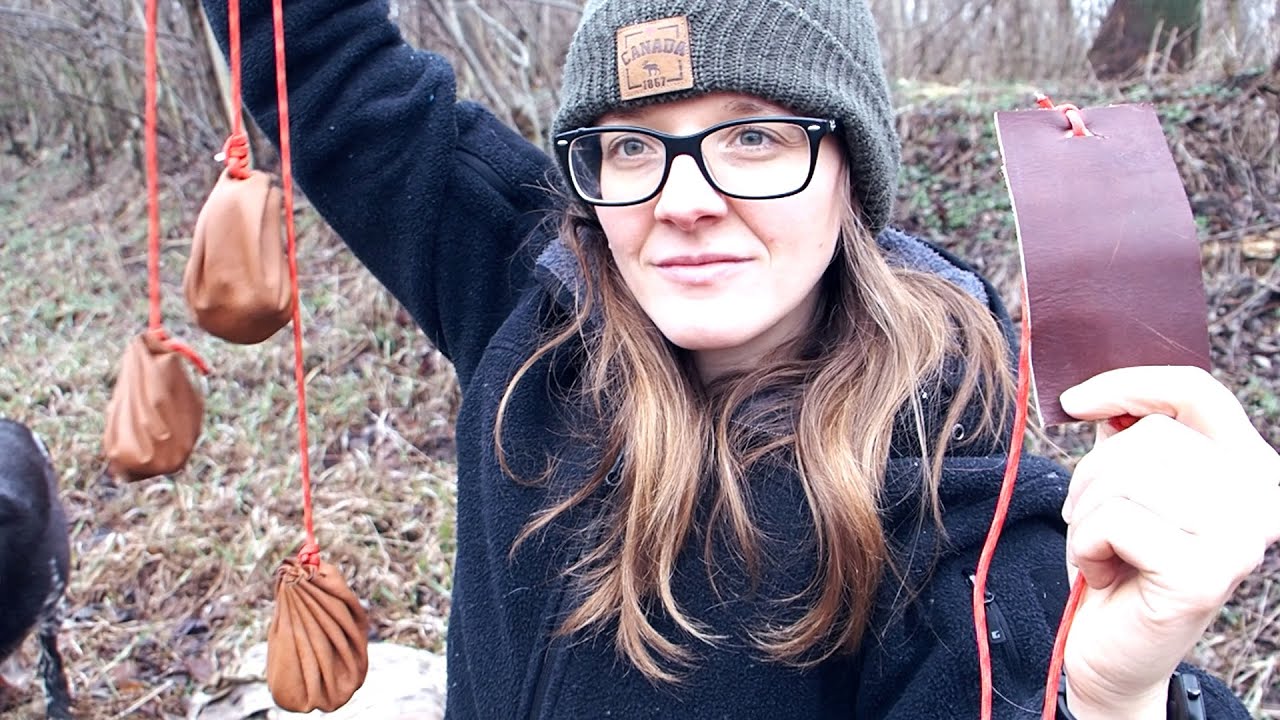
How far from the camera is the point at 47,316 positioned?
6.49 meters

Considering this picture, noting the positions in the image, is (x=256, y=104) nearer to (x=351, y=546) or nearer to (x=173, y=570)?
(x=351, y=546)

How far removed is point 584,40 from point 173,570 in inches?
138

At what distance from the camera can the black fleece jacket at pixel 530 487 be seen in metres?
1.45

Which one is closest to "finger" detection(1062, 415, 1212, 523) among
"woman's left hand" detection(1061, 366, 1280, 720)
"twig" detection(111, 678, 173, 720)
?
"woman's left hand" detection(1061, 366, 1280, 720)

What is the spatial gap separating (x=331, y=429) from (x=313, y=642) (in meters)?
3.41

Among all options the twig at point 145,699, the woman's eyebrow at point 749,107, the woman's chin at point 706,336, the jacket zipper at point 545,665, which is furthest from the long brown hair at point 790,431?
the twig at point 145,699

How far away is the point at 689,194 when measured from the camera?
4.83 ft

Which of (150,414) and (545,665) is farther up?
(150,414)

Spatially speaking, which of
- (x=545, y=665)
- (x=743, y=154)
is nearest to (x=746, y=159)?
(x=743, y=154)

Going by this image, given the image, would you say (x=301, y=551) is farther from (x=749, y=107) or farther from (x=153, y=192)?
(x=749, y=107)

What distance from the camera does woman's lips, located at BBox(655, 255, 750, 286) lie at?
1516mm

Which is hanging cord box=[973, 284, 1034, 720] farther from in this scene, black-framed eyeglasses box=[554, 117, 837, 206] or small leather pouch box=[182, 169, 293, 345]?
small leather pouch box=[182, 169, 293, 345]

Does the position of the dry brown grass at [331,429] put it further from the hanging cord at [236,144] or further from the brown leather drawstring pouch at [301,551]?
the hanging cord at [236,144]

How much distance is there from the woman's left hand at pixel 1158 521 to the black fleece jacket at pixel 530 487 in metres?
0.31
